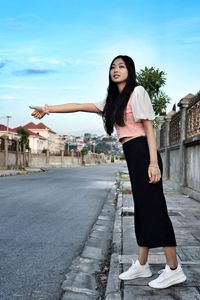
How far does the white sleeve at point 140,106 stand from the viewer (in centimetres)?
329

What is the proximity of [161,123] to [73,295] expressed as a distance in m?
17.7

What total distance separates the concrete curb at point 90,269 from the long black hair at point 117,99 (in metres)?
1.37

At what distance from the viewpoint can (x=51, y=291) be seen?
12.5ft

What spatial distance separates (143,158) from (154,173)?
0.16m

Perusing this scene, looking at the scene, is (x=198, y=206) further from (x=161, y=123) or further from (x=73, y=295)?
(x=161, y=123)

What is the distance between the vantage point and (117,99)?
136 inches

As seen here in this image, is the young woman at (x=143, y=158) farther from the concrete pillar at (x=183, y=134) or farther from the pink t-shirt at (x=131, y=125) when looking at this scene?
the concrete pillar at (x=183, y=134)

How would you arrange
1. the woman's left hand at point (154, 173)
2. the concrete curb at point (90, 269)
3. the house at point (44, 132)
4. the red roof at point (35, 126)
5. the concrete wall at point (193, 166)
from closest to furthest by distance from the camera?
the woman's left hand at point (154, 173)
the concrete curb at point (90, 269)
the concrete wall at point (193, 166)
the house at point (44, 132)
the red roof at point (35, 126)

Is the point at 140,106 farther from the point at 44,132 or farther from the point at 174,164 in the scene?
the point at 44,132

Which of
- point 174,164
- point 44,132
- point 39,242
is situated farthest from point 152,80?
point 44,132

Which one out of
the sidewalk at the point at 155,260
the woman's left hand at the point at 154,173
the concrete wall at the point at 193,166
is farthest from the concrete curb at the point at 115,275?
the concrete wall at the point at 193,166

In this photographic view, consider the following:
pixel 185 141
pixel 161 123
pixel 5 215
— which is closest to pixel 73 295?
pixel 5 215

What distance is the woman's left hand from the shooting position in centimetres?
327

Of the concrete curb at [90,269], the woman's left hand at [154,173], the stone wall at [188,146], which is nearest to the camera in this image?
the woman's left hand at [154,173]
